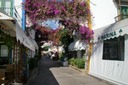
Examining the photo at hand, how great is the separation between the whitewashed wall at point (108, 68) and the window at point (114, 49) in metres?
0.42

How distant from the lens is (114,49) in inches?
687

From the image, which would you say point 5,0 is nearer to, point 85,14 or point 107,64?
point 85,14

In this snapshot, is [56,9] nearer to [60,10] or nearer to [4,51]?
[60,10]

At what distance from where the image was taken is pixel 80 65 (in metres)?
26.4

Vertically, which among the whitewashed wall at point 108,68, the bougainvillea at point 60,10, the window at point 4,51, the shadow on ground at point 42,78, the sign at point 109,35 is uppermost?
the bougainvillea at point 60,10

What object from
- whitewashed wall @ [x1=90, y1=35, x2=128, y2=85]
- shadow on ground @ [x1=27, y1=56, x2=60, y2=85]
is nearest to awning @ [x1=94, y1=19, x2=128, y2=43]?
whitewashed wall @ [x1=90, y1=35, x2=128, y2=85]

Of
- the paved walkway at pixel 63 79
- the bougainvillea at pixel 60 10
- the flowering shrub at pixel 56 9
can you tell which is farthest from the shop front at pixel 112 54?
the flowering shrub at pixel 56 9

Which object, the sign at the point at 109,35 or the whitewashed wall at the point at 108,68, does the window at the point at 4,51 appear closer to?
the whitewashed wall at the point at 108,68

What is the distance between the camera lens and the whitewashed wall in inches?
563

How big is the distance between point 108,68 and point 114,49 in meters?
1.39

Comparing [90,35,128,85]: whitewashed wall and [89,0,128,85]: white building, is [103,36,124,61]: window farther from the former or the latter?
[90,35,128,85]: whitewashed wall

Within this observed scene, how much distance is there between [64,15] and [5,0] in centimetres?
592

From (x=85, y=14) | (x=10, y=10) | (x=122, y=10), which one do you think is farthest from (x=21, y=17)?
(x=122, y=10)

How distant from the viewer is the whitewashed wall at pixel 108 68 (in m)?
14.3
